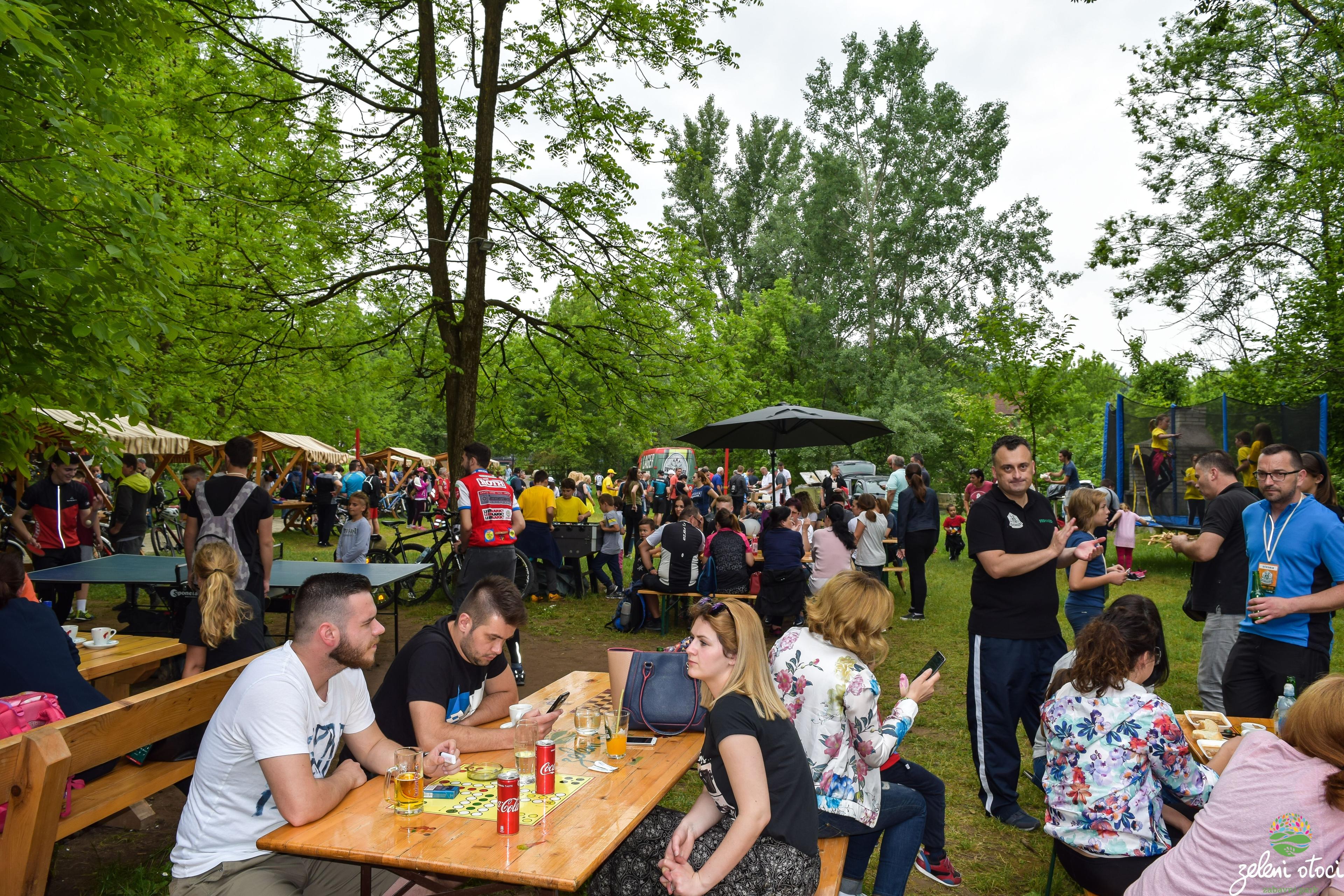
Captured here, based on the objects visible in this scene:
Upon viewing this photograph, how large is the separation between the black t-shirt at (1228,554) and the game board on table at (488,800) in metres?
3.81

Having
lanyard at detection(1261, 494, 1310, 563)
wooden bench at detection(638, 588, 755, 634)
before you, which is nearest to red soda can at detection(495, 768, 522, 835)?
lanyard at detection(1261, 494, 1310, 563)

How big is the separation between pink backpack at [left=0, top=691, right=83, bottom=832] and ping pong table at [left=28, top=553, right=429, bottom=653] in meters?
3.06

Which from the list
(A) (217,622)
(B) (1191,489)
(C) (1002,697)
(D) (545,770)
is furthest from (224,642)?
(B) (1191,489)

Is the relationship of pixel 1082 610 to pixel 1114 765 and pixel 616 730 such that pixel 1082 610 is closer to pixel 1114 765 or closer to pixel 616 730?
pixel 1114 765

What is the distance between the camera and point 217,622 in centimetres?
428

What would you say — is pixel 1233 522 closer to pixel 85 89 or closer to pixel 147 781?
pixel 147 781

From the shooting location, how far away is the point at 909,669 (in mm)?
7430

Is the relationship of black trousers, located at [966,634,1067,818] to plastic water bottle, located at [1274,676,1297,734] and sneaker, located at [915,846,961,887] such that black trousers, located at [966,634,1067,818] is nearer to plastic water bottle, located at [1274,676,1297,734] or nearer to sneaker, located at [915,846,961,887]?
sneaker, located at [915,846,961,887]

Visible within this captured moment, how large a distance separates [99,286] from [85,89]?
107cm

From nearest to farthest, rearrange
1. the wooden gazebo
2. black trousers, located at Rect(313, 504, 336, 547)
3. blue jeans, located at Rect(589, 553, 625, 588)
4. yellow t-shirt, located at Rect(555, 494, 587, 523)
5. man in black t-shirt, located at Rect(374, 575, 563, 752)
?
1. man in black t-shirt, located at Rect(374, 575, 563, 752)
2. blue jeans, located at Rect(589, 553, 625, 588)
3. yellow t-shirt, located at Rect(555, 494, 587, 523)
4. black trousers, located at Rect(313, 504, 336, 547)
5. the wooden gazebo

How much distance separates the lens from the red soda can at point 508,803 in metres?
2.34

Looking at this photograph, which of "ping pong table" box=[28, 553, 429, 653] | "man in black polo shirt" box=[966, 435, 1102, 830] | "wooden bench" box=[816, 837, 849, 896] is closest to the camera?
"wooden bench" box=[816, 837, 849, 896]

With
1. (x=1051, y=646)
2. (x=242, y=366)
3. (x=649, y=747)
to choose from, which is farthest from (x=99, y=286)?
(x=242, y=366)

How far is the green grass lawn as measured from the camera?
385 cm
